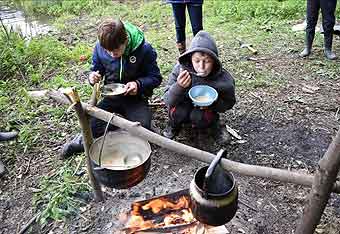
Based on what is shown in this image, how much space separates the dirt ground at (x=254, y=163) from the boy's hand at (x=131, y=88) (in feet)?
1.92

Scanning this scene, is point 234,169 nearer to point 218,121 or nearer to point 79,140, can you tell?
point 218,121

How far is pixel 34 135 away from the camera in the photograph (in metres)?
3.95

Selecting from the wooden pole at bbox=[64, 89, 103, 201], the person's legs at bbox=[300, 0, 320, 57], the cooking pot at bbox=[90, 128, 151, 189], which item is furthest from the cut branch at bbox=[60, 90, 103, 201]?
the person's legs at bbox=[300, 0, 320, 57]

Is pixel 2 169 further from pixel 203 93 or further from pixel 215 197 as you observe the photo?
pixel 215 197

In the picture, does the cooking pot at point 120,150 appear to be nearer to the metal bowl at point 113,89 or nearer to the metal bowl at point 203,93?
the metal bowl at point 113,89

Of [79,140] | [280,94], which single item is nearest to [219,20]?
[280,94]

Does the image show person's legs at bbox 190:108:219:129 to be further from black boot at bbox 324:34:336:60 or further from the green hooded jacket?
black boot at bbox 324:34:336:60

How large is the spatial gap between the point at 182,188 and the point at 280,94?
1847mm

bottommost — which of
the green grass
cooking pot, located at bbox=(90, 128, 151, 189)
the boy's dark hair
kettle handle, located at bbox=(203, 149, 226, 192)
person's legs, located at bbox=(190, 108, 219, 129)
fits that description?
the green grass

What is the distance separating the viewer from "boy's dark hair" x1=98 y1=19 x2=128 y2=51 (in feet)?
9.70

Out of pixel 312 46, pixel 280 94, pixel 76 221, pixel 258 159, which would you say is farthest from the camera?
pixel 312 46

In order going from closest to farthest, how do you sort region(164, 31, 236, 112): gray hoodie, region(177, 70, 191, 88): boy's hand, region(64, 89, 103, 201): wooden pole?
1. region(64, 89, 103, 201): wooden pole
2. region(177, 70, 191, 88): boy's hand
3. region(164, 31, 236, 112): gray hoodie

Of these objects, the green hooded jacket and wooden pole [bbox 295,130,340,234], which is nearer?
wooden pole [bbox 295,130,340,234]

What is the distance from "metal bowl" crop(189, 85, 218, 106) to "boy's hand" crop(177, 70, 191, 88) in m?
0.11
